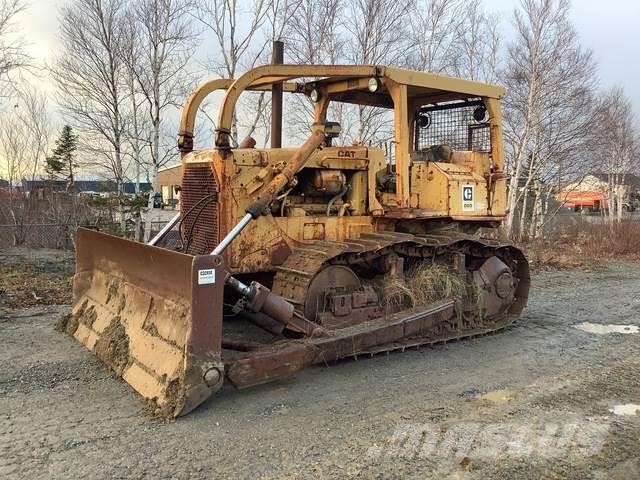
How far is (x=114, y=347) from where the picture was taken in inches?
210

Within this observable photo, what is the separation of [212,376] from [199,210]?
2.17 m

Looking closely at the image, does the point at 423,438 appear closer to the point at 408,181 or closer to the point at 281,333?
the point at 281,333

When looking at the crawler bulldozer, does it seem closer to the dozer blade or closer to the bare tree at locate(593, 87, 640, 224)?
the dozer blade

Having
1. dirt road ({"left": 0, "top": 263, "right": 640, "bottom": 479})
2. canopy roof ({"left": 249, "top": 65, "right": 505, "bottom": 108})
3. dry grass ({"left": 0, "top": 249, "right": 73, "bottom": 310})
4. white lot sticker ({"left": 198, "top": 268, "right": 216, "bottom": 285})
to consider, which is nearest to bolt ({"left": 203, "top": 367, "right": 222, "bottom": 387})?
dirt road ({"left": 0, "top": 263, "right": 640, "bottom": 479})

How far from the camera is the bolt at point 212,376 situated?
4273mm

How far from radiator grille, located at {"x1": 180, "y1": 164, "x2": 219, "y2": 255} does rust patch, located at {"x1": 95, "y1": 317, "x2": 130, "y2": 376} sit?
1.11 meters

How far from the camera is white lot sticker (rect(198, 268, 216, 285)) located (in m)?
4.30

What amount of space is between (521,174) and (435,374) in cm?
1611

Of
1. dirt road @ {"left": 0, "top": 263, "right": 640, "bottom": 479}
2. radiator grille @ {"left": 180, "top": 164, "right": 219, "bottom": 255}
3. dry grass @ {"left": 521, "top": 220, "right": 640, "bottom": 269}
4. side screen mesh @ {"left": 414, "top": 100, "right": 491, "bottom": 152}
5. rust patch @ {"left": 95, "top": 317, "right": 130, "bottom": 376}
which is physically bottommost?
dirt road @ {"left": 0, "top": 263, "right": 640, "bottom": 479}

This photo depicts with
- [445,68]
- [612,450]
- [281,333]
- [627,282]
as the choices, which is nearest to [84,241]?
[281,333]

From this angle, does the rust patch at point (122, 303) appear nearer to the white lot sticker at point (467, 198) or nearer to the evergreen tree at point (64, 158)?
the white lot sticker at point (467, 198)

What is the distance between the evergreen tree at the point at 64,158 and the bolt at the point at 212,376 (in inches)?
610

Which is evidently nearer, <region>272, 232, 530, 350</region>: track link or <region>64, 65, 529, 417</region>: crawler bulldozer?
<region>64, 65, 529, 417</region>: crawler bulldozer

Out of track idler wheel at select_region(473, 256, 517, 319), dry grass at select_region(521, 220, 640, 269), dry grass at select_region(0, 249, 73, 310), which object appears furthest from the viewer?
dry grass at select_region(521, 220, 640, 269)
